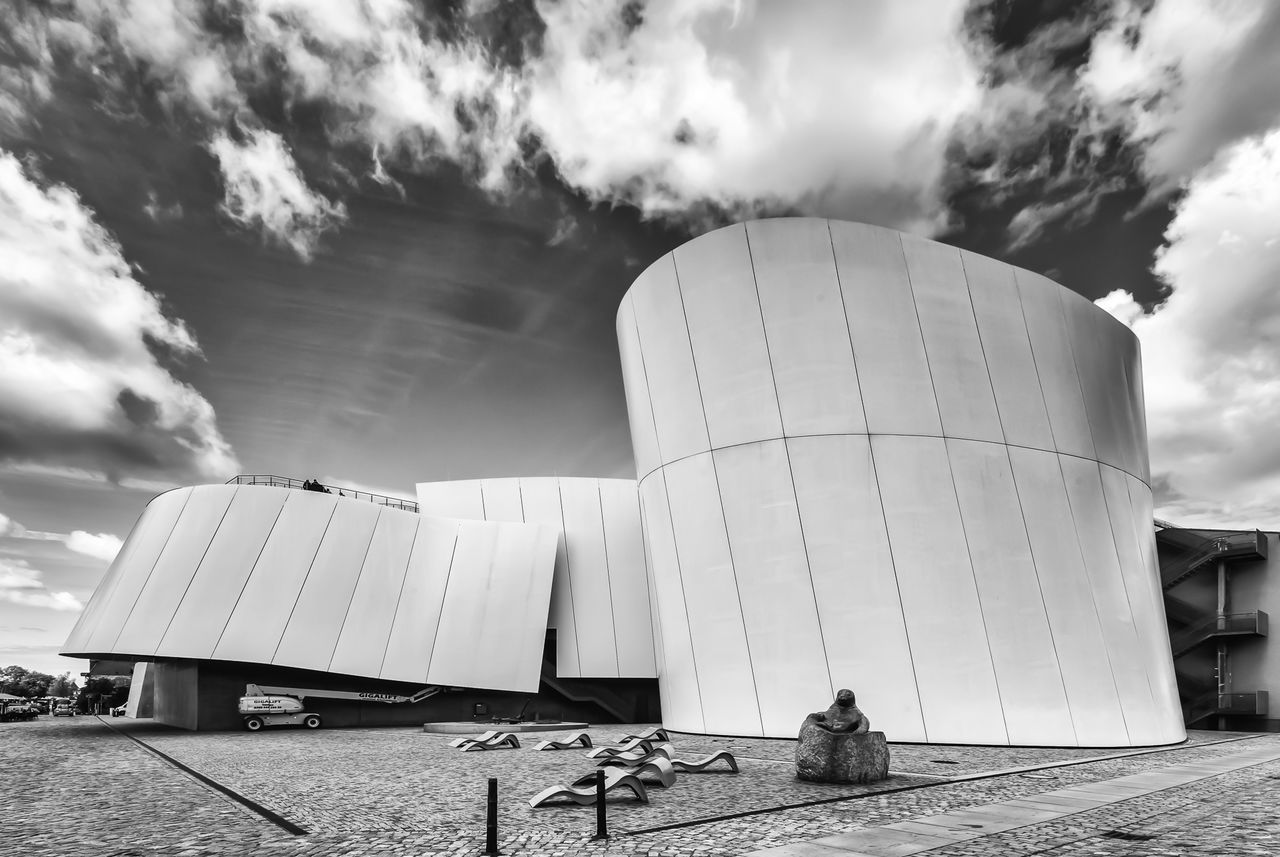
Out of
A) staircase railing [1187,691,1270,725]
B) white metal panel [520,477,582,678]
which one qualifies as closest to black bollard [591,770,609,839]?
white metal panel [520,477,582,678]

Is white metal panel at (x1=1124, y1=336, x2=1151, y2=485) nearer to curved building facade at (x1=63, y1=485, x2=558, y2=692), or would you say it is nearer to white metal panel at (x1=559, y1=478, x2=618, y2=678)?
white metal panel at (x1=559, y1=478, x2=618, y2=678)

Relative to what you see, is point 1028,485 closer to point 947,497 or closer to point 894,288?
point 947,497

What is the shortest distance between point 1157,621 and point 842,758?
15.6 metres

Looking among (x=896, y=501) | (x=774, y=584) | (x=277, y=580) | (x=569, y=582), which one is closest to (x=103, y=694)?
(x=277, y=580)

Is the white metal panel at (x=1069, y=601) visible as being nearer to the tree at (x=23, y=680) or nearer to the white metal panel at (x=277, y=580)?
the white metal panel at (x=277, y=580)

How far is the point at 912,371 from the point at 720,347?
521 cm

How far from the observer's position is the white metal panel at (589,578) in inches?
1187

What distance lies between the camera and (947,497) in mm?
19438

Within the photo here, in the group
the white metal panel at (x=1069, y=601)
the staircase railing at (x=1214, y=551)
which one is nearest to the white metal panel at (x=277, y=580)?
the white metal panel at (x=1069, y=601)

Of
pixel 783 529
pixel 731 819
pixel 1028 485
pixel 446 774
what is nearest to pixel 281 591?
pixel 446 774

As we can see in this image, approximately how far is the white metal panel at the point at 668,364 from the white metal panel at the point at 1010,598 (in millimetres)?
7016

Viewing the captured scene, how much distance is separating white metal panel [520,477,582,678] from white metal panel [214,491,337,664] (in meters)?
8.92

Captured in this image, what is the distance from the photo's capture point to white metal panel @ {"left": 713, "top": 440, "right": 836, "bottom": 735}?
62.6ft

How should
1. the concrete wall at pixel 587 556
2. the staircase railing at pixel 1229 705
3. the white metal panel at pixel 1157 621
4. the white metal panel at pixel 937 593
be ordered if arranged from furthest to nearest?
1. the concrete wall at pixel 587 556
2. the staircase railing at pixel 1229 705
3. the white metal panel at pixel 1157 621
4. the white metal panel at pixel 937 593
